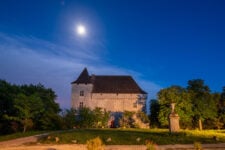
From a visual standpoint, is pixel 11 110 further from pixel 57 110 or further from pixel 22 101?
pixel 57 110

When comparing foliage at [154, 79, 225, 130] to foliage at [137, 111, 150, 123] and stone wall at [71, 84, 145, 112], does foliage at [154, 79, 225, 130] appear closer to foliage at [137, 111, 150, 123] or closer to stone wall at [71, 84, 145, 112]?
foliage at [137, 111, 150, 123]

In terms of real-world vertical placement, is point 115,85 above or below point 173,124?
above

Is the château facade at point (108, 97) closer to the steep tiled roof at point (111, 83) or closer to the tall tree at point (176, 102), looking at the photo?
the steep tiled roof at point (111, 83)

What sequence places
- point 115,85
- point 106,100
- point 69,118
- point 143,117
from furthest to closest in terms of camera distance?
point 115,85
point 106,100
point 143,117
point 69,118

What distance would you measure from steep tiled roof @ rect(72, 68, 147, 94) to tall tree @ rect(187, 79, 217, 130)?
9.22 meters

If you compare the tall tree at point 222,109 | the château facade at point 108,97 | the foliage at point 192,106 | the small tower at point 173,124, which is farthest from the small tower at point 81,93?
the small tower at point 173,124

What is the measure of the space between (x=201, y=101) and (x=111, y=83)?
17.0 meters

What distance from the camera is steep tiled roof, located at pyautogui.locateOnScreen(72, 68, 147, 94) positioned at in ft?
135

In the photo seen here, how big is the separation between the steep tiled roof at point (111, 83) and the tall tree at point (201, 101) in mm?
9217

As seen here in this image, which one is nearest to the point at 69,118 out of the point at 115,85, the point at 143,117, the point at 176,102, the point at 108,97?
the point at 108,97

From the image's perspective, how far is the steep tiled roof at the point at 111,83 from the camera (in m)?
41.2

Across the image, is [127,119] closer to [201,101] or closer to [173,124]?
[201,101]

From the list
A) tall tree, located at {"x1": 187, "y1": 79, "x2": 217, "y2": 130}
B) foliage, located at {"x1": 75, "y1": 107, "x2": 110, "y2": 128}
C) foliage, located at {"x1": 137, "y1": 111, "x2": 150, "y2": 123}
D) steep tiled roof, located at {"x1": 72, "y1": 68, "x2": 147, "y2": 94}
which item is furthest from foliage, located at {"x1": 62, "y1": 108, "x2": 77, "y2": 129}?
tall tree, located at {"x1": 187, "y1": 79, "x2": 217, "y2": 130}

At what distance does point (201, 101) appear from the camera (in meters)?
33.9
